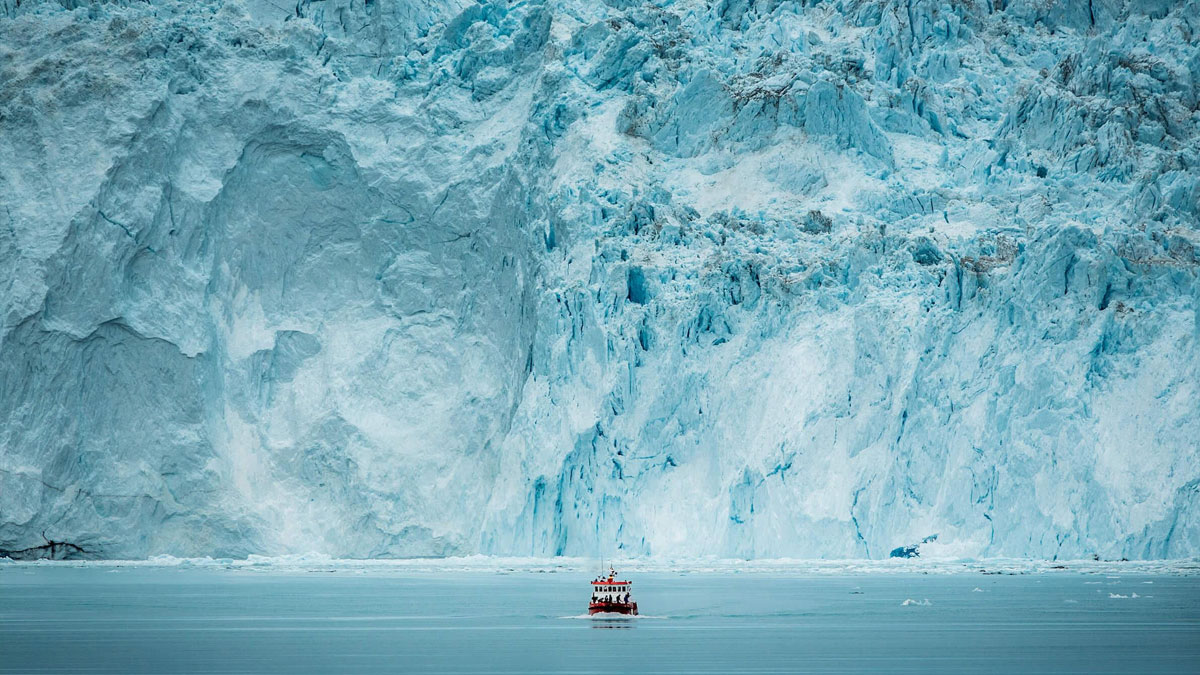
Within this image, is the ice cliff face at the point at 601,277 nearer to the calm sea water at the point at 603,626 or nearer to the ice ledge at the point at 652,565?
the ice ledge at the point at 652,565

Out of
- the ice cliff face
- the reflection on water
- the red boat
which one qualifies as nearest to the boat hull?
the red boat

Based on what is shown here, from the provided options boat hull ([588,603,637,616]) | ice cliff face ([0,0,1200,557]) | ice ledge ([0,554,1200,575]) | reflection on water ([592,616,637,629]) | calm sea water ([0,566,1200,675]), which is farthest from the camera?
ice cliff face ([0,0,1200,557])

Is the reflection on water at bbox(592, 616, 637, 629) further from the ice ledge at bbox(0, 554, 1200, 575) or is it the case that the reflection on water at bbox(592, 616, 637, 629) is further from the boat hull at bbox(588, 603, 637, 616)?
the ice ledge at bbox(0, 554, 1200, 575)

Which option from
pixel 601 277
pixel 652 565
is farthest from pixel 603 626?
pixel 601 277

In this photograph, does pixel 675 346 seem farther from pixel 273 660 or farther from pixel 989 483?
pixel 273 660

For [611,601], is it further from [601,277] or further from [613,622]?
[601,277]

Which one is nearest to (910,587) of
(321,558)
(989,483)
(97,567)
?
(989,483)
